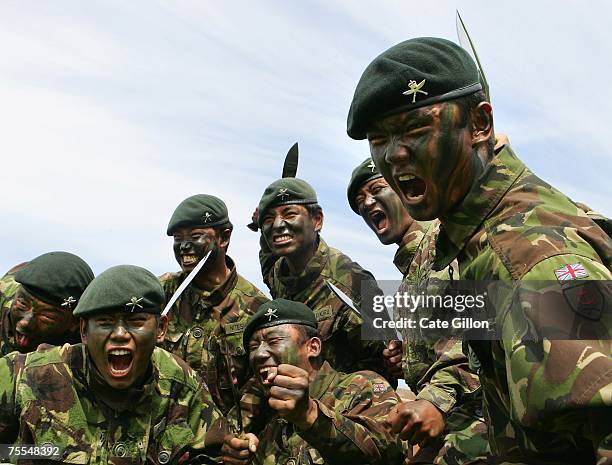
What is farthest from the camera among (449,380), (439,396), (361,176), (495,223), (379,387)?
(361,176)

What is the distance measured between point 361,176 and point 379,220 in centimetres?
39

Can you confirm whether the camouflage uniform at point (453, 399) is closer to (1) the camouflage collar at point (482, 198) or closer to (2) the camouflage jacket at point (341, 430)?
(2) the camouflage jacket at point (341, 430)

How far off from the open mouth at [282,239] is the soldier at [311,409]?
1226mm

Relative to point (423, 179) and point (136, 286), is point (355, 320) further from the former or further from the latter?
point (423, 179)

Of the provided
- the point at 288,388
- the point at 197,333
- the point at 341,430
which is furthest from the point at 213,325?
the point at 288,388

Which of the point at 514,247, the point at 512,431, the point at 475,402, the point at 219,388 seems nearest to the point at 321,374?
the point at 219,388

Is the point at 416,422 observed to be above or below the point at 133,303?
below

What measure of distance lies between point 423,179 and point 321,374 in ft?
13.0

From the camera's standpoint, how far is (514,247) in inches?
91.7

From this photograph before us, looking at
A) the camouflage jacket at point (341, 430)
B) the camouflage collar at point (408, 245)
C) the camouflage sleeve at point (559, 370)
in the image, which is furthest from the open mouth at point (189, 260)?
the camouflage sleeve at point (559, 370)

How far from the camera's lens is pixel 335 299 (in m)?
7.62

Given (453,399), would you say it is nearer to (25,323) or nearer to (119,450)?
(119,450)

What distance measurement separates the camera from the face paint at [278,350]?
21.3ft

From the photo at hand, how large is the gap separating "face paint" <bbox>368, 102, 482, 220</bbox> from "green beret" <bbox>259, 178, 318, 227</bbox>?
17.3 ft
